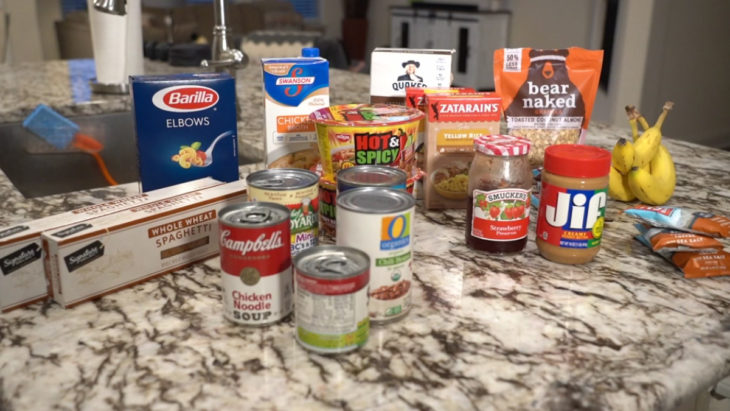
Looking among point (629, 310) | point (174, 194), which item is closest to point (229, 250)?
point (174, 194)

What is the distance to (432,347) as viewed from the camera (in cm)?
78

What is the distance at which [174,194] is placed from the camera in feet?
3.24

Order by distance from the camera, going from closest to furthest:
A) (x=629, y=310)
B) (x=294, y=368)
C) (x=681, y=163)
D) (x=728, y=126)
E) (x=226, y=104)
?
(x=294, y=368) < (x=629, y=310) < (x=226, y=104) < (x=681, y=163) < (x=728, y=126)

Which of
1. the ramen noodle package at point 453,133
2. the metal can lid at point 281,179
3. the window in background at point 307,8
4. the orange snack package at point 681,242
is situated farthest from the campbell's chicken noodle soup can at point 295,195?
the window in background at point 307,8

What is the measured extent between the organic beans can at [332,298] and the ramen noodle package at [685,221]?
0.57m

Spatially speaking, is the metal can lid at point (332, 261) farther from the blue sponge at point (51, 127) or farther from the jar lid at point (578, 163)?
→ the blue sponge at point (51, 127)

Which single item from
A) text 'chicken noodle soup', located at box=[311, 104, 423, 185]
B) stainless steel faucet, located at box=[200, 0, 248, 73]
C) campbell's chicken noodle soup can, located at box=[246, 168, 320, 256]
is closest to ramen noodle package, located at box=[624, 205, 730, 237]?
text 'chicken noodle soup', located at box=[311, 104, 423, 185]

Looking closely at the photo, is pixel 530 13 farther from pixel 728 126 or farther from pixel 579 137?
pixel 579 137

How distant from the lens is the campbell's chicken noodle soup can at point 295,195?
87 cm

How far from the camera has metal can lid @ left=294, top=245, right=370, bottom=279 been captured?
0.72m

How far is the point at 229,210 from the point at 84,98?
57.0 inches

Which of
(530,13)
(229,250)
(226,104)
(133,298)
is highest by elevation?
(530,13)

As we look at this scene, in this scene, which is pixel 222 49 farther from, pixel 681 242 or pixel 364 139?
pixel 681 242
